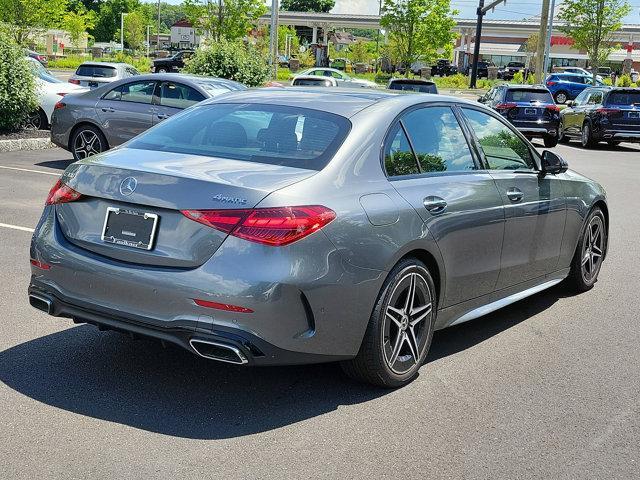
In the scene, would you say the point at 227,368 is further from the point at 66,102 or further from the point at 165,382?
the point at 66,102

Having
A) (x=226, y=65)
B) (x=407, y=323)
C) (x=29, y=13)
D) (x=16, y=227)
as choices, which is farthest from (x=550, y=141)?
(x=29, y=13)

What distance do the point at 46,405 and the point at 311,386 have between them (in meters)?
1.41

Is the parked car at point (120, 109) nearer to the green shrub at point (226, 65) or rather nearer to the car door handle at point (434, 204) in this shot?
the green shrub at point (226, 65)

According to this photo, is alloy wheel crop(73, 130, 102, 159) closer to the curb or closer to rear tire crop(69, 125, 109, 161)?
rear tire crop(69, 125, 109, 161)

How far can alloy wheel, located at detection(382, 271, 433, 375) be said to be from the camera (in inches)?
191

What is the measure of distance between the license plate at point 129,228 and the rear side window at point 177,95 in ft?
30.6

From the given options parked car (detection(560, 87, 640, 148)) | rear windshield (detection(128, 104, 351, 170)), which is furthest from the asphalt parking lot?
parked car (detection(560, 87, 640, 148))

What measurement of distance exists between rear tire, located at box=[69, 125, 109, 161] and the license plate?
9457 millimetres

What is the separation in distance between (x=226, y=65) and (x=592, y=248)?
1532cm

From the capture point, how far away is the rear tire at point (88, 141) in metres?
13.7

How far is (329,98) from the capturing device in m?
5.43

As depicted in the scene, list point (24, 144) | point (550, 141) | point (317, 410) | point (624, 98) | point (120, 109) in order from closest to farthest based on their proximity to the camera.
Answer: point (317, 410) → point (120, 109) → point (24, 144) → point (624, 98) → point (550, 141)

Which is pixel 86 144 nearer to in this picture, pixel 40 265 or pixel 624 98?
pixel 40 265

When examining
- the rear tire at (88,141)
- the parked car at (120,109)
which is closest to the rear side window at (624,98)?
the parked car at (120,109)
